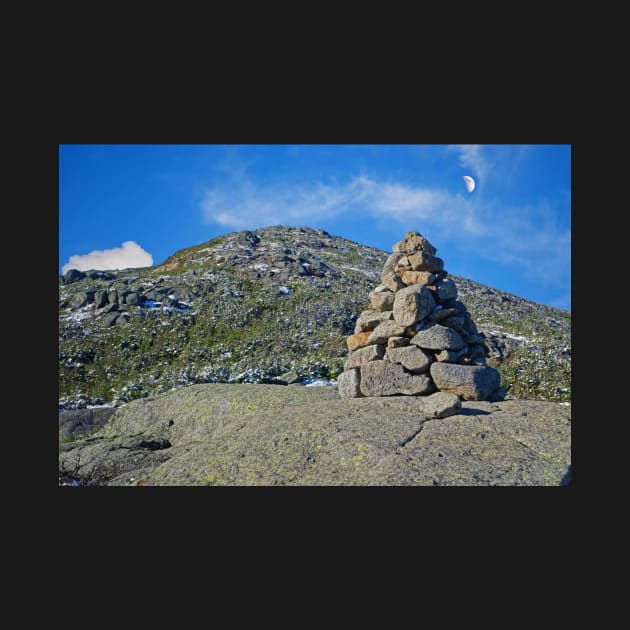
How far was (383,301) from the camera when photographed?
13.1 meters

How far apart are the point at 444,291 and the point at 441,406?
3.92 m

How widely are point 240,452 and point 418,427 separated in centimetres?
364

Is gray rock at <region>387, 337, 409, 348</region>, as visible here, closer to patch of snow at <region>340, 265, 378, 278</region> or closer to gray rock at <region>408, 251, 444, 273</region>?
gray rock at <region>408, 251, 444, 273</region>

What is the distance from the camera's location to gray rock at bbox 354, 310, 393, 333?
1300 centimetres

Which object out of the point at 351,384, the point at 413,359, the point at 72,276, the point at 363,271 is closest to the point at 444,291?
Answer: the point at 413,359

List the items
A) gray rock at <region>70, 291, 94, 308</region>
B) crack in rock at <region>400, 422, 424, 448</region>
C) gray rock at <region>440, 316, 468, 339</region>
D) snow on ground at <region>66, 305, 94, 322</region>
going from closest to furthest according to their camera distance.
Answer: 1. crack in rock at <region>400, 422, 424, 448</region>
2. gray rock at <region>440, 316, 468, 339</region>
3. snow on ground at <region>66, 305, 94, 322</region>
4. gray rock at <region>70, 291, 94, 308</region>

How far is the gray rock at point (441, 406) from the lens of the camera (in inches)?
390

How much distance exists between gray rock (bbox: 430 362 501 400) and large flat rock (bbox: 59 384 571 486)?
0.51m

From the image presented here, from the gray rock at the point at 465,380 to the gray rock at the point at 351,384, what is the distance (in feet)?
6.18

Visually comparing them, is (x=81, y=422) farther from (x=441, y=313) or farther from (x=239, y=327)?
(x=239, y=327)

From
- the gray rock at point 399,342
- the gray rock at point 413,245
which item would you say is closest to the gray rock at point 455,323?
the gray rock at point 399,342

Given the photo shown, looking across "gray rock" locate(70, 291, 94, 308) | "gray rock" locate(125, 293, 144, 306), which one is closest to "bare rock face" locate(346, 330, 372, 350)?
"gray rock" locate(125, 293, 144, 306)

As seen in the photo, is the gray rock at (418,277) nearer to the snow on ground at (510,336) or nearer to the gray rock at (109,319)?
the snow on ground at (510,336)

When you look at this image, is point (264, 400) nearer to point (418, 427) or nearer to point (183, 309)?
point (418, 427)
